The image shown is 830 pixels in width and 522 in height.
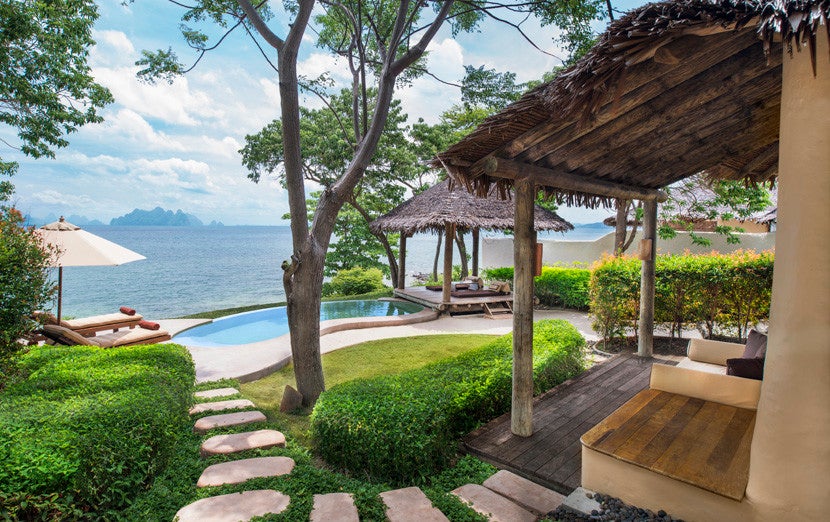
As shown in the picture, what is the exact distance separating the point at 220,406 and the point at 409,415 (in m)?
2.38

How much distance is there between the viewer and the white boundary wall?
15219 mm

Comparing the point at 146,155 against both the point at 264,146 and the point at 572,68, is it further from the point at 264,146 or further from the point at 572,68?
the point at 572,68

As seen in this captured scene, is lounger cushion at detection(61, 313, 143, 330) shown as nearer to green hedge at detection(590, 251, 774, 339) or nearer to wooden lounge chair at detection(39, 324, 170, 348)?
wooden lounge chair at detection(39, 324, 170, 348)

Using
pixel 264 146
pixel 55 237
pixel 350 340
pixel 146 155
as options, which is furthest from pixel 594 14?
pixel 146 155

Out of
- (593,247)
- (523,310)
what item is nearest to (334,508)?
(523,310)

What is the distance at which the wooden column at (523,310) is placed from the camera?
12.8 ft

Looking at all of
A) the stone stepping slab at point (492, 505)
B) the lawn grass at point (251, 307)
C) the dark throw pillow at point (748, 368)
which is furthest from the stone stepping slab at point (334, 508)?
the lawn grass at point (251, 307)

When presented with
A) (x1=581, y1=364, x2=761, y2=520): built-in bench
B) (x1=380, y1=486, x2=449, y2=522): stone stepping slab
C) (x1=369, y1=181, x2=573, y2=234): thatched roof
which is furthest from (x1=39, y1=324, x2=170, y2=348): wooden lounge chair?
(x1=581, y1=364, x2=761, y2=520): built-in bench

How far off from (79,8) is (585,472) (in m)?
11.6

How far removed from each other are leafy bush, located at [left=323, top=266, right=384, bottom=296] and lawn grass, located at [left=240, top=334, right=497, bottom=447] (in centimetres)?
760

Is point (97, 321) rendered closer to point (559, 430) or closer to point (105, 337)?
point (105, 337)

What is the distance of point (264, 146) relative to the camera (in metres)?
14.3

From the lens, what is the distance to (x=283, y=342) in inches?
319

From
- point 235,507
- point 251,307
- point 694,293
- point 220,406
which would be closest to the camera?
point 235,507
